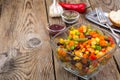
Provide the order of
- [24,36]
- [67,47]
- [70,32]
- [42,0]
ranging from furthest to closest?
[42,0]
[24,36]
[70,32]
[67,47]

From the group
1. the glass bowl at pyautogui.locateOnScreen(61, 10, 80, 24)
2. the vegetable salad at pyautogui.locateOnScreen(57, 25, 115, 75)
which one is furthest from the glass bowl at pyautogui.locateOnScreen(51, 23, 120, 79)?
the glass bowl at pyautogui.locateOnScreen(61, 10, 80, 24)

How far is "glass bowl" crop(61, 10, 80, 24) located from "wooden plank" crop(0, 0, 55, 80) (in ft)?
0.36

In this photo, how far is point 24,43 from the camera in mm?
1149

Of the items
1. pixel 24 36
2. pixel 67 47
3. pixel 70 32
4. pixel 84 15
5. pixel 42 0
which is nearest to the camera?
pixel 67 47

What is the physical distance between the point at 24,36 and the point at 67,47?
14.0 inches

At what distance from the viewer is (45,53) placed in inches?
42.3

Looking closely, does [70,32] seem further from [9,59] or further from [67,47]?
[9,59]

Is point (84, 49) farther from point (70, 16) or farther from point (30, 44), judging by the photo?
point (70, 16)

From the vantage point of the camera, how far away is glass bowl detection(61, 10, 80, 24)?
4.25 feet

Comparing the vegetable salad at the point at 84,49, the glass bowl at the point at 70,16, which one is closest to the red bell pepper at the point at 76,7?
the glass bowl at the point at 70,16

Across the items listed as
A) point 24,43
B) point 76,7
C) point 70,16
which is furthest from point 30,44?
point 76,7

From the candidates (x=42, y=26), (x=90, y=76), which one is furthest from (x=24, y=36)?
(x=90, y=76)

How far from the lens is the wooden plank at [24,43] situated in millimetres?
975

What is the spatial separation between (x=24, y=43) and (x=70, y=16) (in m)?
0.31
